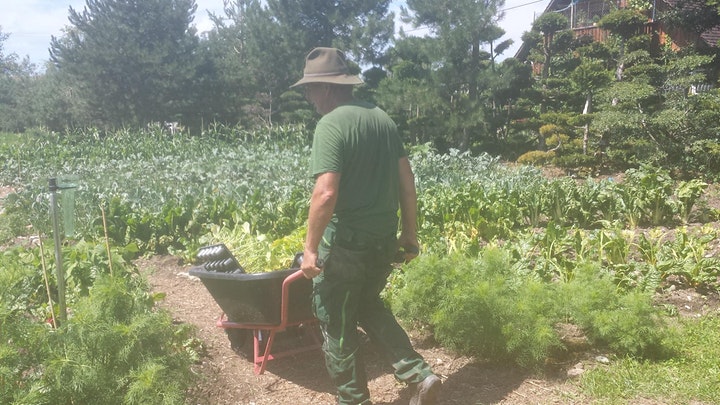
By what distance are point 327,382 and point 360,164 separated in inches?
56.6

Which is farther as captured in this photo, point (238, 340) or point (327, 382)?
point (238, 340)

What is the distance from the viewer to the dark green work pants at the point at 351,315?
10.1 feet

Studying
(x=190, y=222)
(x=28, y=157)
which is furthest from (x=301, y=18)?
(x=190, y=222)

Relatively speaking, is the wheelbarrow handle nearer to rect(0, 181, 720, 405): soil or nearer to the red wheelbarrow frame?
the red wheelbarrow frame

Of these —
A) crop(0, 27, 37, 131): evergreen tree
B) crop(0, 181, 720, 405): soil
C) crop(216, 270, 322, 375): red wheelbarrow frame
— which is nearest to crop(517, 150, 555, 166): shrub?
crop(0, 181, 720, 405): soil

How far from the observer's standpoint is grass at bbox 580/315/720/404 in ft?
10.8

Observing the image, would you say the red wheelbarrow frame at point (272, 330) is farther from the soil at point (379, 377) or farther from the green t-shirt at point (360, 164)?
the green t-shirt at point (360, 164)

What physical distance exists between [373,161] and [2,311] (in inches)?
70.6

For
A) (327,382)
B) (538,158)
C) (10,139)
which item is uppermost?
(10,139)

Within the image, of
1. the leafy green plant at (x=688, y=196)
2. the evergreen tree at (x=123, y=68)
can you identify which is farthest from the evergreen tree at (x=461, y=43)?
the evergreen tree at (x=123, y=68)

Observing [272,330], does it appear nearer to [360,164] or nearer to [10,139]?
[360,164]

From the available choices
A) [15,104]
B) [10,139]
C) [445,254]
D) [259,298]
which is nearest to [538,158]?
[445,254]

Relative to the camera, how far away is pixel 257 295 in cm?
348

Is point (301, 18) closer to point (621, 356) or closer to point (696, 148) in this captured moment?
point (696, 148)
